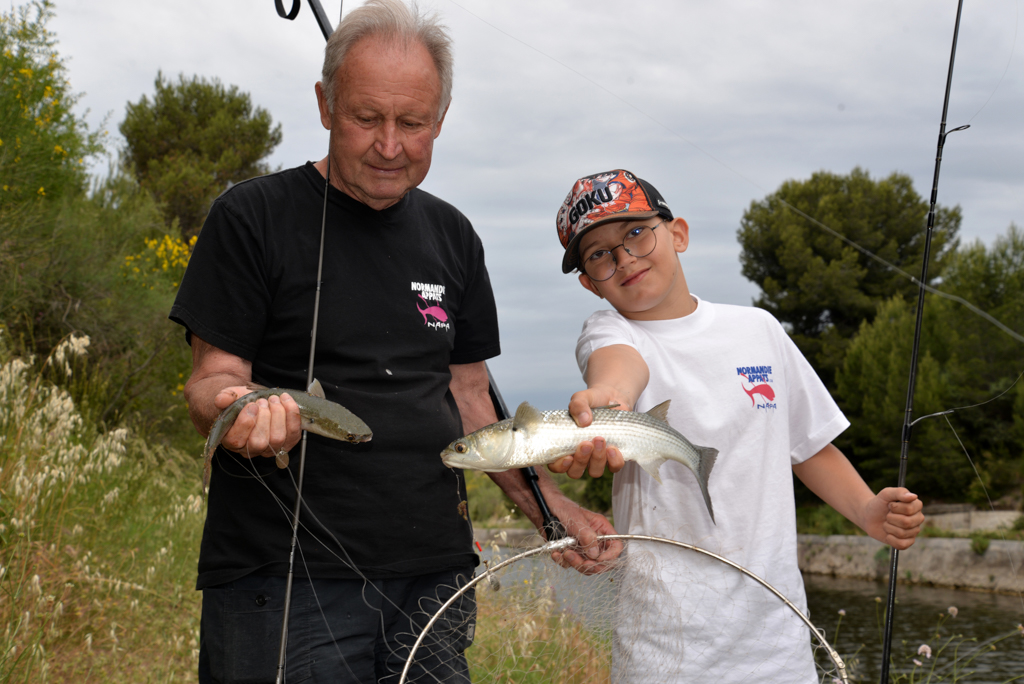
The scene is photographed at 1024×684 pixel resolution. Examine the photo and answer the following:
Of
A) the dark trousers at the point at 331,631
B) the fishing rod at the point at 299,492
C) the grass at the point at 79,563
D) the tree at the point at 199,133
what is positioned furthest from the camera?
the tree at the point at 199,133

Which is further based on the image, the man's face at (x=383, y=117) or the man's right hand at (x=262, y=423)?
the man's face at (x=383, y=117)

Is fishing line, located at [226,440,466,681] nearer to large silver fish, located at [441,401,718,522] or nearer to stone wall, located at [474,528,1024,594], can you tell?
large silver fish, located at [441,401,718,522]

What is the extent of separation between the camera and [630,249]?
9.30 ft

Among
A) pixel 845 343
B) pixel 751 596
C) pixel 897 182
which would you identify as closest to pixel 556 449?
pixel 751 596

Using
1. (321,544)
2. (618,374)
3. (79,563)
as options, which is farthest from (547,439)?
(79,563)

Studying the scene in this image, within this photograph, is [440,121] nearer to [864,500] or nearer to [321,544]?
[321,544]

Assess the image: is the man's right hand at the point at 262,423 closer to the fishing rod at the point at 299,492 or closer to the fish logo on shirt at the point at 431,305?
the fishing rod at the point at 299,492

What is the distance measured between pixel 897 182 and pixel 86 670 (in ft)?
174

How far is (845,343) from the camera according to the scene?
45719mm

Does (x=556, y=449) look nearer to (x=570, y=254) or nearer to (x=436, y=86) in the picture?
(x=570, y=254)

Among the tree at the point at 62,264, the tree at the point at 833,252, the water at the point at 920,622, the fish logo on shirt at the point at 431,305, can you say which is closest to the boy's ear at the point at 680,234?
the fish logo on shirt at the point at 431,305

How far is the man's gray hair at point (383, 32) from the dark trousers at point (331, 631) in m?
1.48

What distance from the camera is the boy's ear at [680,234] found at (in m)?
3.08

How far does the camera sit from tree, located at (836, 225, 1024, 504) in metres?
33.5
